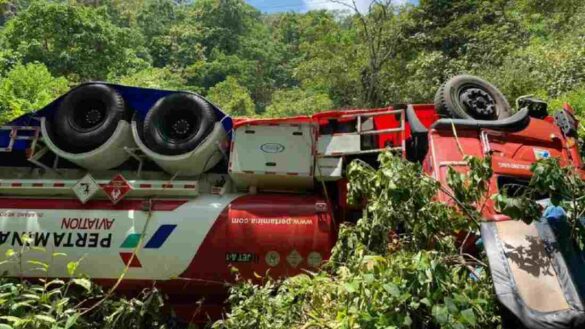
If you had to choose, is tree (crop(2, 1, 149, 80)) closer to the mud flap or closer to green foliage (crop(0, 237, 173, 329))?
green foliage (crop(0, 237, 173, 329))

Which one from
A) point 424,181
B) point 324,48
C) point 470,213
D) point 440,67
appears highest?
point 324,48

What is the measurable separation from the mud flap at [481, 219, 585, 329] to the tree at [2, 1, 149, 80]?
66.9 feet

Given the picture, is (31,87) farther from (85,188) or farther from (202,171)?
(202,171)

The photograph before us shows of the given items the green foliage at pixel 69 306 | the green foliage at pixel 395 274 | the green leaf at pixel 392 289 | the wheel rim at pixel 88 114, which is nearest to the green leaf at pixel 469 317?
the green foliage at pixel 395 274

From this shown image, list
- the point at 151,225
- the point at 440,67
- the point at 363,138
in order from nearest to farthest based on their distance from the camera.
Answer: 1. the point at 151,225
2. the point at 363,138
3. the point at 440,67

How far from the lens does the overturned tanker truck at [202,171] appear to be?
477 centimetres

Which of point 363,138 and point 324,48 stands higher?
point 324,48

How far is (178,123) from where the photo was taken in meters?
5.30

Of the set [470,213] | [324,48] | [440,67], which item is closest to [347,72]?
[324,48]

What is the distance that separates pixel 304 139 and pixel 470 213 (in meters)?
2.19

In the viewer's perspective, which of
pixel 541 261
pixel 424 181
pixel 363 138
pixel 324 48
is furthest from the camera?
pixel 324 48

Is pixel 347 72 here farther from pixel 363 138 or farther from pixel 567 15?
pixel 363 138

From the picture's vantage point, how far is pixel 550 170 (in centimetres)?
265

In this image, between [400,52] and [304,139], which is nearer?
[304,139]
